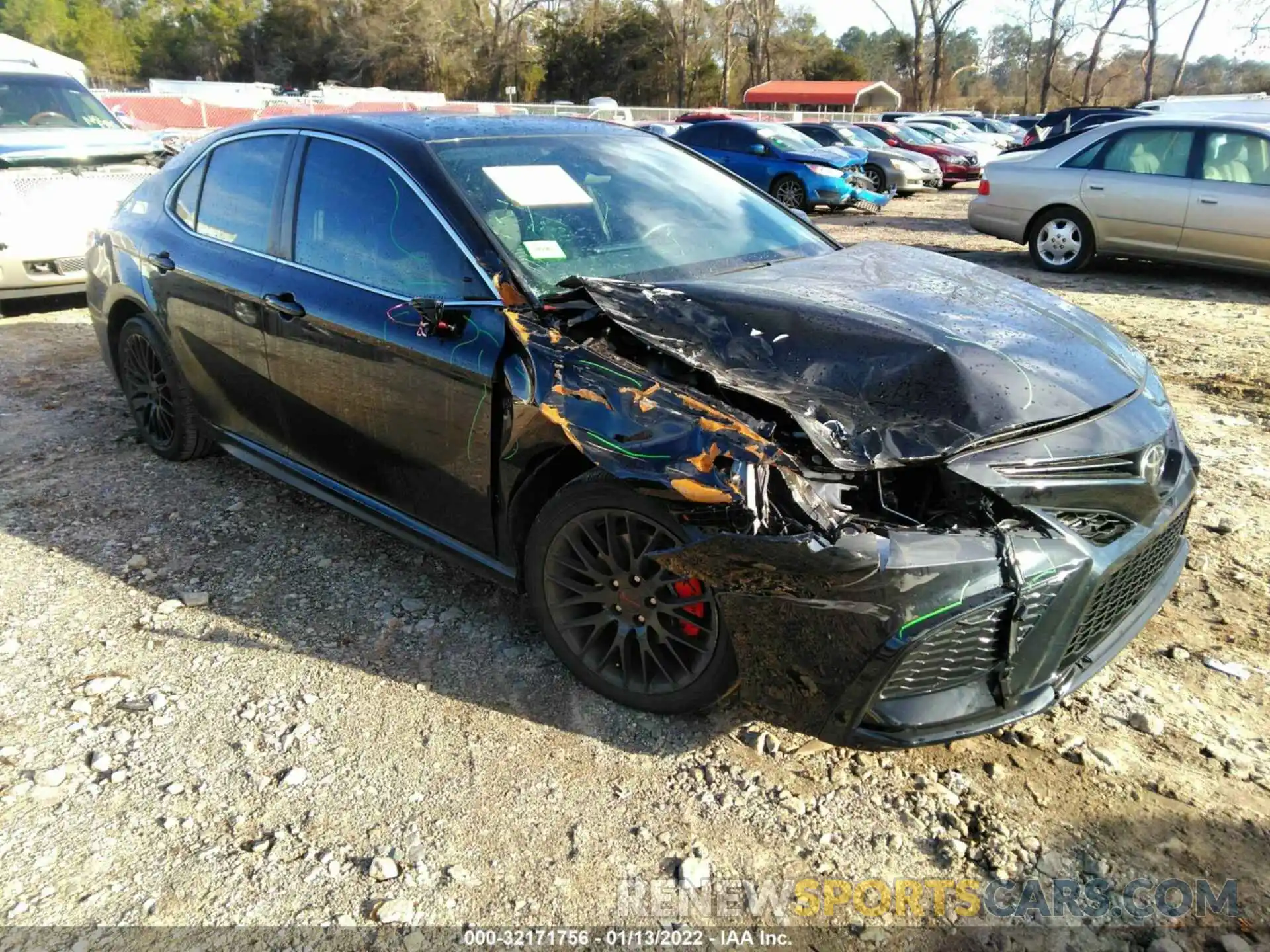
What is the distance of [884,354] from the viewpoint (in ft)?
8.24

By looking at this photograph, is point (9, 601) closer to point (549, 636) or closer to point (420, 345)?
point (420, 345)

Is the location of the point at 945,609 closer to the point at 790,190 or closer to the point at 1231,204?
the point at 1231,204

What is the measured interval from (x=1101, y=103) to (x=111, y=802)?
73859mm

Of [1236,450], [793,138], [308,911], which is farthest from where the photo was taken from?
[793,138]

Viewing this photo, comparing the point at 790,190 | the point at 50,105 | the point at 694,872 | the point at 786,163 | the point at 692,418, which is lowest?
the point at 694,872

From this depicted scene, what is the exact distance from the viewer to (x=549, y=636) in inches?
113

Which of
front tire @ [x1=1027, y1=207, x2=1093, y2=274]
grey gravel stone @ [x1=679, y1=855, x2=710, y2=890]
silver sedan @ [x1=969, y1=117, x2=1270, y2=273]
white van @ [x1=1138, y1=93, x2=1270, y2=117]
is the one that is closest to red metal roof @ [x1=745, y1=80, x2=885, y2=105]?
white van @ [x1=1138, y1=93, x2=1270, y2=117]

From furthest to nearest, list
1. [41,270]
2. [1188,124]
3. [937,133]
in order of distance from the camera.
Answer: [937,133] → [1188,124] → [41,270]

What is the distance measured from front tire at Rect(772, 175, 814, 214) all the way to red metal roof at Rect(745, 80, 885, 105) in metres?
48.0

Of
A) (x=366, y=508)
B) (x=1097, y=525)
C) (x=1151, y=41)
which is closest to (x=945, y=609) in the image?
(x=1097, y=525)

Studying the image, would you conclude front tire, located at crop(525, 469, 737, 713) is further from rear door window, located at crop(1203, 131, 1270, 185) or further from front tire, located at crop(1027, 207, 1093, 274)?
front tire, located at crop(1027, 207, 1093, 274)

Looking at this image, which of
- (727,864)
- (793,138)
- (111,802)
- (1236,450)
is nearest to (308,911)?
(111,802)

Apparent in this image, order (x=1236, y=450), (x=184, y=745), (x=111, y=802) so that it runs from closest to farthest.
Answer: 1. (x=111, y=802)
2. (x=184, y=745)
3. (x=1236, y=450)

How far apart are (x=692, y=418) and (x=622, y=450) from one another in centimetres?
21
